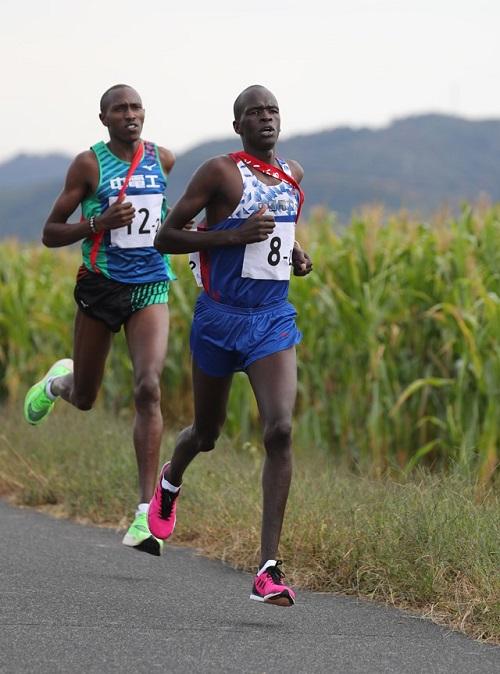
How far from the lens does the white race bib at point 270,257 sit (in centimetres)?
644

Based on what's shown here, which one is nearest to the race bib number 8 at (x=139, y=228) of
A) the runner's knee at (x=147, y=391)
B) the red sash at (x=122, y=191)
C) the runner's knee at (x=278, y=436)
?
the red sash at (x=122, y=191)

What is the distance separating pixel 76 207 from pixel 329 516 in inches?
84.6

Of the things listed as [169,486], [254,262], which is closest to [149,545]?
[169,486]

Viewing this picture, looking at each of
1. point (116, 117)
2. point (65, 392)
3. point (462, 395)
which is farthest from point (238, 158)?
point (462, 395)

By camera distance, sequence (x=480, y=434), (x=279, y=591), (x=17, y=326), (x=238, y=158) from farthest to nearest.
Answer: (x=17, y=326) → (x=480, y=434) → (x=238, y=158) → (x=279, y=591)

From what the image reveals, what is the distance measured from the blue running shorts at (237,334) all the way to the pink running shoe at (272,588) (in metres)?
0.94

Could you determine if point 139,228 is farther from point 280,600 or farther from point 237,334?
point 280,600

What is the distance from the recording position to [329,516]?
24.8 ft

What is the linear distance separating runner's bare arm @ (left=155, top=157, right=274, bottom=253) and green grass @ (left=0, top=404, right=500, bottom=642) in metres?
1.58

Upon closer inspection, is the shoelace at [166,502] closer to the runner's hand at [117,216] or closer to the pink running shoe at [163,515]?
the pink running shoe at [163,515]

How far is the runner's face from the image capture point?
8039 millimetres

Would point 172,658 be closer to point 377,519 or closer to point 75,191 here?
point 377,519

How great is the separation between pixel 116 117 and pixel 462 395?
360 cm

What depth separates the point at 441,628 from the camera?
20.0 feet
